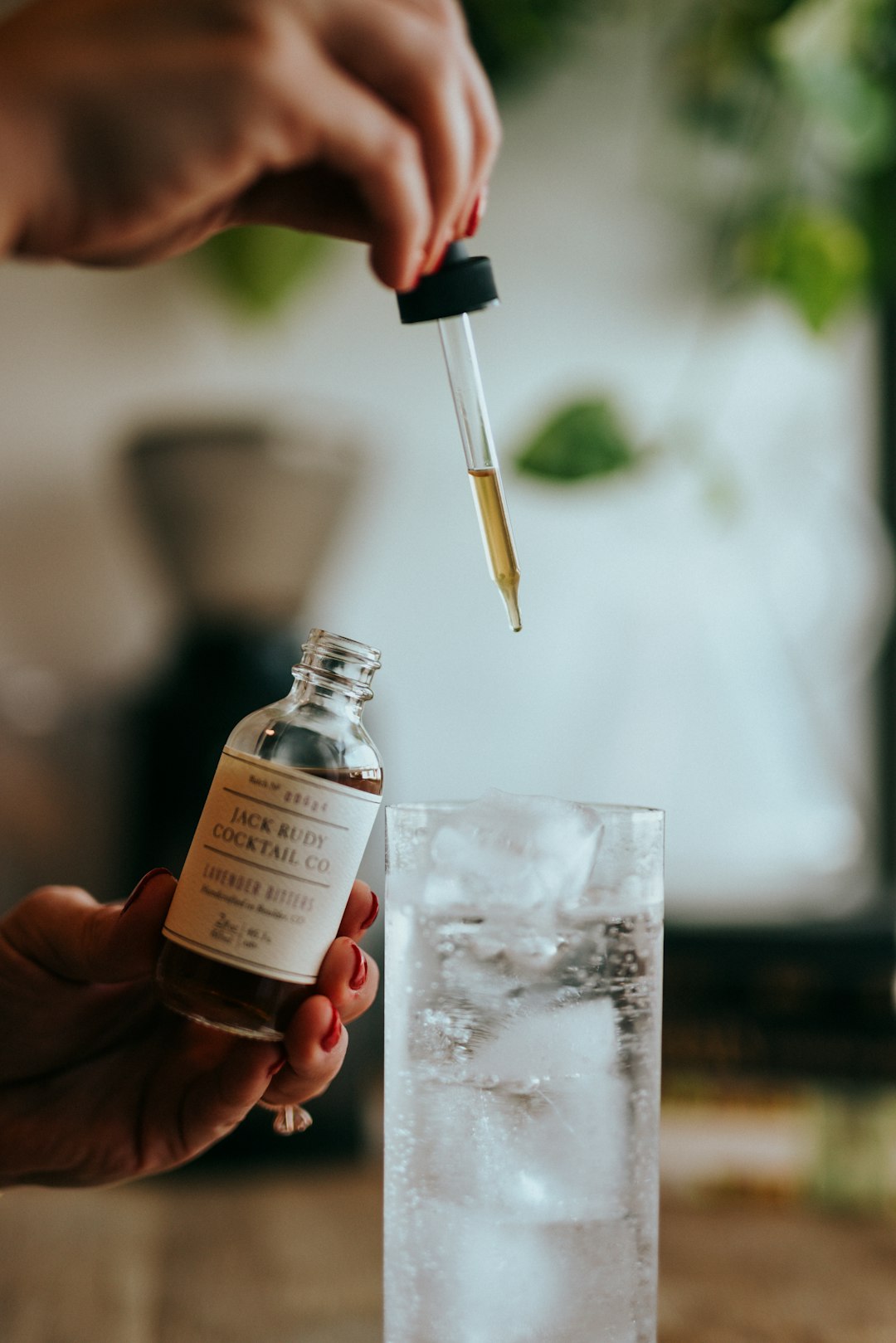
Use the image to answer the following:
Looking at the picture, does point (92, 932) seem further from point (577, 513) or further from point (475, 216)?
point (577, 513)

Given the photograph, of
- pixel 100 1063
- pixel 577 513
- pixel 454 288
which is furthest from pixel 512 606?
pixel 577 513

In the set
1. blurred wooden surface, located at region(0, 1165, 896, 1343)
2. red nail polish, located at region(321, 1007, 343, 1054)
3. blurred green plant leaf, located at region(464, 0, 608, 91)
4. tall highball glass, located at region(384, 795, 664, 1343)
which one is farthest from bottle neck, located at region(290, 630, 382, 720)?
blurred green plant leaf, located at region(464, 0, 608, 91)

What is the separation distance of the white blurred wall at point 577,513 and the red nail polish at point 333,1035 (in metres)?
1.55

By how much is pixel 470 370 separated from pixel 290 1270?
2.98 feet

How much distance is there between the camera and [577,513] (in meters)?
2.32

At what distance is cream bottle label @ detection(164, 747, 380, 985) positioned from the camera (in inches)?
24.9

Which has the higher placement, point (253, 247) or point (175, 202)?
point (253, 247)

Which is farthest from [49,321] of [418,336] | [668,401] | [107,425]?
[668,401]

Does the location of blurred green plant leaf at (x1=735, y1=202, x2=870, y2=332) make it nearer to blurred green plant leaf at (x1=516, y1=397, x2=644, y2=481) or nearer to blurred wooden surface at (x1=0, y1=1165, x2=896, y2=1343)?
blurred green plant leaf at (x1=516, y1=397, x2=644, y2=481)

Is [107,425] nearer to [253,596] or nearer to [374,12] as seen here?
[253,596]

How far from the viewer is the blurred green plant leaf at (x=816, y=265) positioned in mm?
2164

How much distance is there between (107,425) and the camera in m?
2.21

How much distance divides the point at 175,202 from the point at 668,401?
6.42ft

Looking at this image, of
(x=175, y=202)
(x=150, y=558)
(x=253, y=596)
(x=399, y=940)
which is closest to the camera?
(x=175, y=202)
